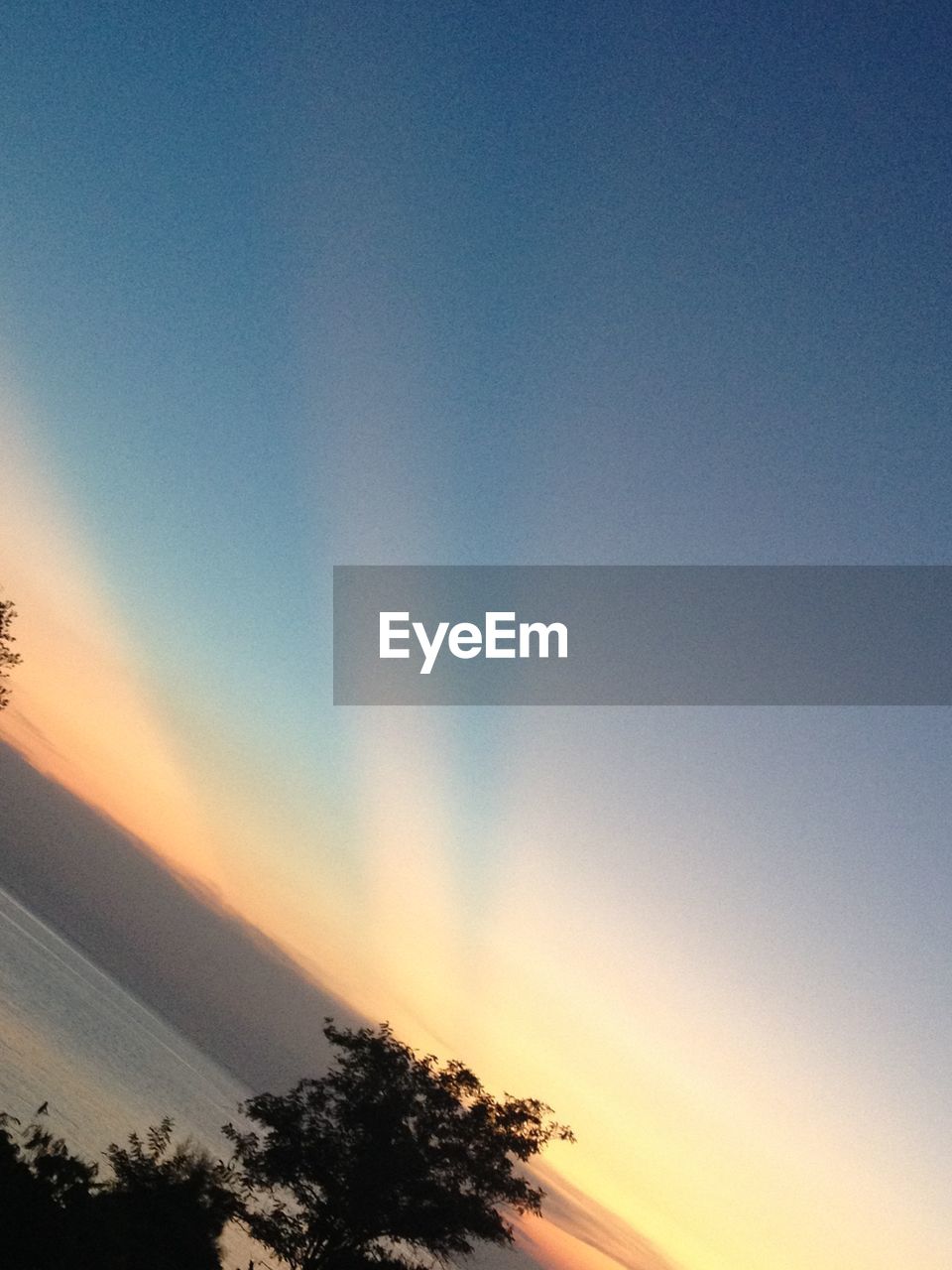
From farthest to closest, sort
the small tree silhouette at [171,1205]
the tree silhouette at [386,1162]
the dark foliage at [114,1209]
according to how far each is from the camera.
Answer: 1. the tree silhouette at [386,1162]
2. the small tree silhouette at [171,1205]
3. the dark foliage at [114,1209]

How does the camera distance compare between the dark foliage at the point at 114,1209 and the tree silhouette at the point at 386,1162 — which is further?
the tree silhouette at the point at 386,1162

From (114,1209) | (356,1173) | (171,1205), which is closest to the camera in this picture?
(114,1209)

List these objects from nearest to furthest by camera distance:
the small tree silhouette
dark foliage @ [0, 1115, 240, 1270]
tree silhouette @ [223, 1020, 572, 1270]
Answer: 1. dark foliage @ [0, 1115, 240, 1270]
2. the small tree silhouette
3. tree silhouette @ [223, 1020, 572, 1270]

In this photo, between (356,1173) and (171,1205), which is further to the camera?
(356,1173)

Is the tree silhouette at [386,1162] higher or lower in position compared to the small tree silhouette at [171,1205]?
higher

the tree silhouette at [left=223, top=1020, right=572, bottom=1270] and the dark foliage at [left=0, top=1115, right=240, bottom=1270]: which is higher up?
the tree silhouette at [left=223, top=1020, right=572, bottom=1270]

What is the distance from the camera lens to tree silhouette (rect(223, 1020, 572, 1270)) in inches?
1314

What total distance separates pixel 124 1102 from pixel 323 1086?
129 meters

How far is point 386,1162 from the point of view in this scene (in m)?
33.7

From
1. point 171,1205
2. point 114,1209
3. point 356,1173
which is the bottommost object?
point 114,1209

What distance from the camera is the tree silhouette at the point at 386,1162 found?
109 ft

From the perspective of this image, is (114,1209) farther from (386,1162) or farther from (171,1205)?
(386,1162)

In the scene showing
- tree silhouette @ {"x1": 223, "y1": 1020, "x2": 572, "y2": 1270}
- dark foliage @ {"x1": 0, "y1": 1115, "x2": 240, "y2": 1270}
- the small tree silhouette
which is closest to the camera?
dark foliage @ {"x1": 0, "y1": 1115, "x2": 240, "y2": 1270}

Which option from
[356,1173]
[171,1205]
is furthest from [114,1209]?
[356,1173]
